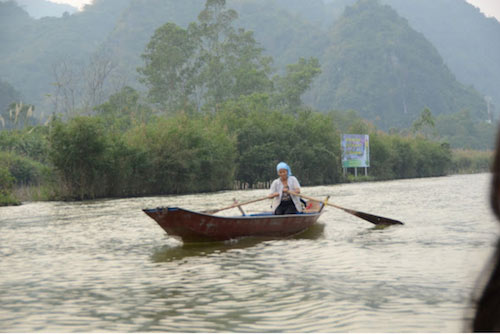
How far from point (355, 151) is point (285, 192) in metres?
31.3

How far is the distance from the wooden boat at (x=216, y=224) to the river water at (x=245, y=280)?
0.21 m

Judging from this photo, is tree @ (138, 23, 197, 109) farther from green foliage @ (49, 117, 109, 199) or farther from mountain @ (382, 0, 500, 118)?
mountain @ (382, 0, 500, 118)

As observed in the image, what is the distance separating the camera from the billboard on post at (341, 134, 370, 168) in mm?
42875

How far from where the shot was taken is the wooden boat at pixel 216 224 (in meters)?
10.4

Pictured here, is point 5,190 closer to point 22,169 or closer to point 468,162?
point 22,169

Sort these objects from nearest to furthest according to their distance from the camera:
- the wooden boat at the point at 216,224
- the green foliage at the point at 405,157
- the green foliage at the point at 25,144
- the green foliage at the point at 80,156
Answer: the wooden boat at the point at 216,224
the green foliage at the point at 80,156
the green foliage at the point at 25,144
the green foliage at the point at 405,157

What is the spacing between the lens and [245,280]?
7.45 m

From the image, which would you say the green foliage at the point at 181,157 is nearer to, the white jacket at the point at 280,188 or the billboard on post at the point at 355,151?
the billboard on post at the point at 355,151

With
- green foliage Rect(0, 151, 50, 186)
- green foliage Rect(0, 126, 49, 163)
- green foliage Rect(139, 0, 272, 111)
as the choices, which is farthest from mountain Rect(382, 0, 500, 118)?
green foliage Rect(0, 151, 50, 186)

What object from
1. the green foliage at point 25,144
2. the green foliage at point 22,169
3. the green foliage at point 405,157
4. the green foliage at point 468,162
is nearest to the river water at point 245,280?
the green foliage at point 22,169

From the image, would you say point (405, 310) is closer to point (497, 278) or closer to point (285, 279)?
point (285, 279)

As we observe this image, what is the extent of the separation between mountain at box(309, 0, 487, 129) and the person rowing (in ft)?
321

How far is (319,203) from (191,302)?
314 inches

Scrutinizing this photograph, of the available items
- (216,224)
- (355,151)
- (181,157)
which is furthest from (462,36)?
(216,224)
